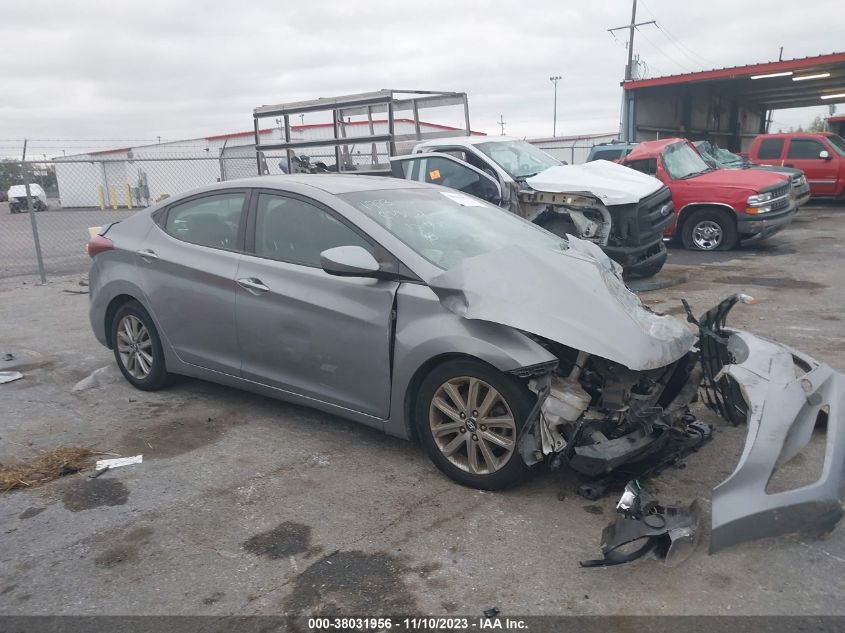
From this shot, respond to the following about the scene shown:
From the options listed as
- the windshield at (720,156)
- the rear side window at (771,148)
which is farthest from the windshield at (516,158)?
the rear side window at (771,148)

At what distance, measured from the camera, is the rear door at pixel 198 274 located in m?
4.64

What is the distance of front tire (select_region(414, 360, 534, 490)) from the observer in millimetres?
3465

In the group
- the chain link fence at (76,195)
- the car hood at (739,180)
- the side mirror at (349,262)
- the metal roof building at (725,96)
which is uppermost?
the metal roof building at (725,96)

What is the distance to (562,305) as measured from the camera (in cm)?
351

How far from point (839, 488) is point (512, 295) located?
163 cm

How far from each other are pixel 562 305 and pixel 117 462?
9.10 ft

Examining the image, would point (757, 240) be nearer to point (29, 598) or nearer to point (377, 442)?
point (377, 442)

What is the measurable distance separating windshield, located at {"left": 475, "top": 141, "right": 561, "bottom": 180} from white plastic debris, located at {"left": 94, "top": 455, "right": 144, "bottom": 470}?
21.3 feet

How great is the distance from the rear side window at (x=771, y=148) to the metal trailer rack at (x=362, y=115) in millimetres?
9732

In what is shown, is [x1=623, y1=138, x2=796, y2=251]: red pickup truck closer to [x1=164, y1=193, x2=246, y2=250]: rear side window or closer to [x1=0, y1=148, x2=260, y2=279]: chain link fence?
[x1=0, y1=148, x2=260, y2=279]: chain link fence

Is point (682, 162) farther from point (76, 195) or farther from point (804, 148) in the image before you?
point (76, 195)

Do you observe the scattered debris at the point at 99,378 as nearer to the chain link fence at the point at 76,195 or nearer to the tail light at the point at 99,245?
the tail light at the point at 99,245

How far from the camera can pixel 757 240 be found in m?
12.5

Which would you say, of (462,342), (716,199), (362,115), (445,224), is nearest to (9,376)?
(445,224)
